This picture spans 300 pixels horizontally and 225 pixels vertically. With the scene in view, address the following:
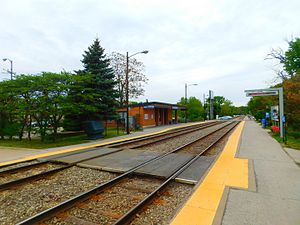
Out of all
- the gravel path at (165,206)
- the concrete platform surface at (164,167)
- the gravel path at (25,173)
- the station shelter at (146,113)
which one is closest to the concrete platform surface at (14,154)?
the gravel path at (25,173)

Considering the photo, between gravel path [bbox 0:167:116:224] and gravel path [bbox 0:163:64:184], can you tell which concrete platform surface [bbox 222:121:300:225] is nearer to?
gravel path [bbox 0:167:116:224]

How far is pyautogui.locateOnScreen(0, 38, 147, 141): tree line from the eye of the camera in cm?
1166

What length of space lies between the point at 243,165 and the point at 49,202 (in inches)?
244

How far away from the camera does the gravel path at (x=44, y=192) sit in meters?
3.58

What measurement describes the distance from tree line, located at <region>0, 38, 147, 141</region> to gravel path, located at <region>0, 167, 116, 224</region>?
7.18m

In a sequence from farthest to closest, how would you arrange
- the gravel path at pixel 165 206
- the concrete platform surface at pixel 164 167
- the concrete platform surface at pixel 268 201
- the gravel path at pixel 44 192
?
the concrete platform surface at pixel 164 167
the gravel path at pixel 44 192
the gravel path at pixel 165 206
the concrete platform surface at pixel 268 201

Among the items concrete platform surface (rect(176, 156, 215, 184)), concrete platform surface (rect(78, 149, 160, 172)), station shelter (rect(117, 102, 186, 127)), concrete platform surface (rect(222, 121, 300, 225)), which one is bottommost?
concrete platform surface (rect(222, 121, 300, 225))

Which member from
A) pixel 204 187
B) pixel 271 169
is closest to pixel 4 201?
pixel 204 187

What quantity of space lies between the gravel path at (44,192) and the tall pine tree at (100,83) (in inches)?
394

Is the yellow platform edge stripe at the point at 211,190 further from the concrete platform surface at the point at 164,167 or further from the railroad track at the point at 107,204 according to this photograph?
the concrete platform surface at the point at 164,167

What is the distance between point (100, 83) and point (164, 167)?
11.6 meters

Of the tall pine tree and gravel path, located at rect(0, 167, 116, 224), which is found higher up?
the tall pine tree

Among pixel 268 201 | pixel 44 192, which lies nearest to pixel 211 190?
pixel 268 201

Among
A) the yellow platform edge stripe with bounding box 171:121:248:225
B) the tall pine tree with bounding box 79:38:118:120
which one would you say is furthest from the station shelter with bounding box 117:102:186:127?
the yellow platform edge stripe with bounding box 171:121:248:225
